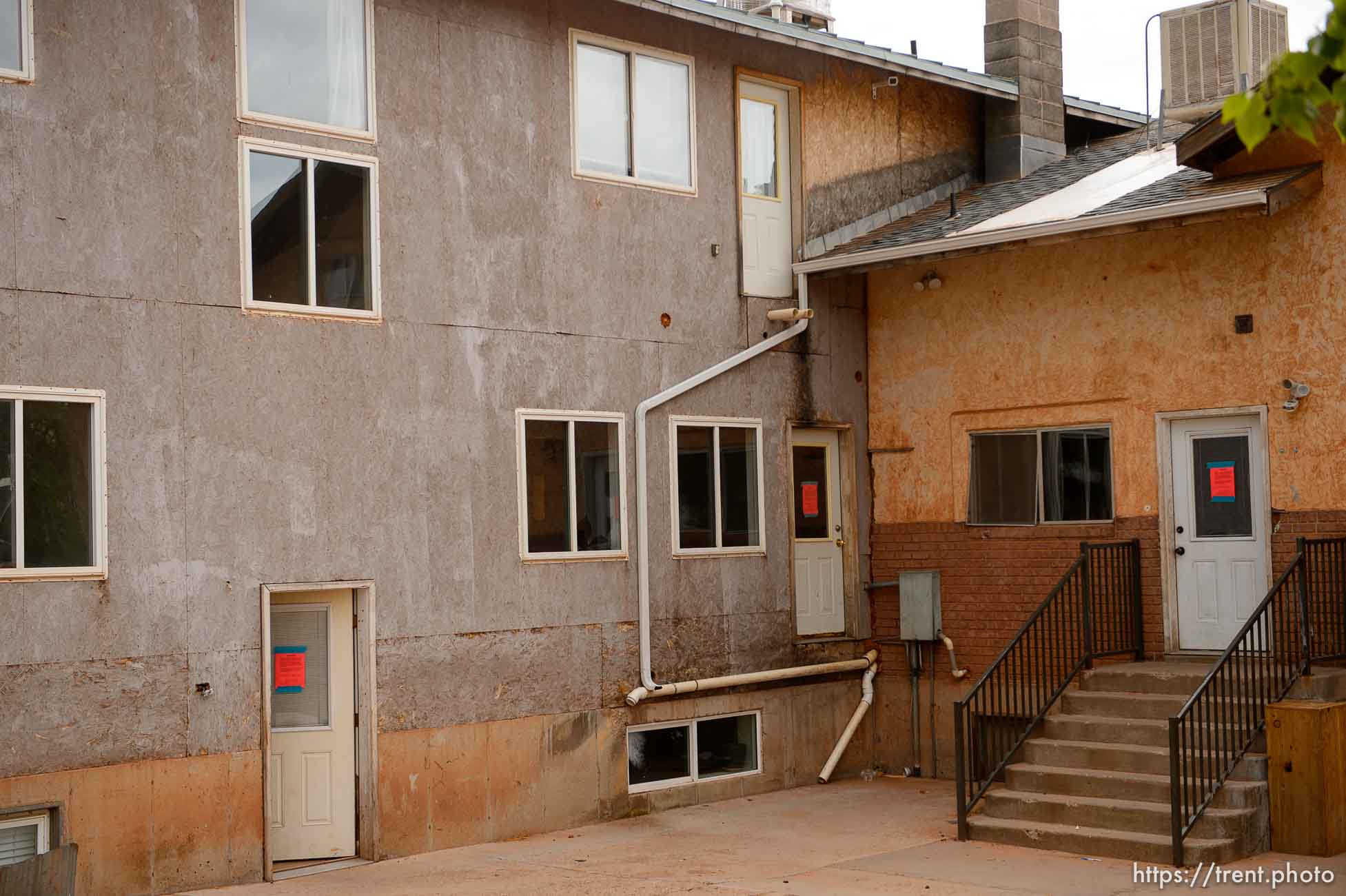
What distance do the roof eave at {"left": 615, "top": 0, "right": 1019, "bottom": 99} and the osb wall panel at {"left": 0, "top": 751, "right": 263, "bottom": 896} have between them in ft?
22.3

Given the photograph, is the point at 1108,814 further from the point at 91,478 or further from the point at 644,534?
the point at 91,478

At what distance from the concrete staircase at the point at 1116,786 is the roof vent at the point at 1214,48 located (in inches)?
227

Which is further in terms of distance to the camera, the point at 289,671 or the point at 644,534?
the point at 644,534

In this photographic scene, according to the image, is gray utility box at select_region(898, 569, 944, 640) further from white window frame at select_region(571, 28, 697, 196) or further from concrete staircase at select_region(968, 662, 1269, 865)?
white window frame at select_region(571, 28, 697, 196)

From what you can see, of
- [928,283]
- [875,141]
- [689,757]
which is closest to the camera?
[689,757]

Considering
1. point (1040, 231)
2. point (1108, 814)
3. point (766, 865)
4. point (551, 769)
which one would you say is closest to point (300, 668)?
point (551, 769)

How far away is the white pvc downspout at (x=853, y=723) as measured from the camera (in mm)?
14508

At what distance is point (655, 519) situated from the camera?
Answer: 13297 mm

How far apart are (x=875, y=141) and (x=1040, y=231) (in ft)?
10.7

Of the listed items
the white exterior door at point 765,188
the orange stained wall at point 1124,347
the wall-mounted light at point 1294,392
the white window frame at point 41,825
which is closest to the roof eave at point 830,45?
the white exterior door at point 765,188

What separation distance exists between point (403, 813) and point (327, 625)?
5.06 feet

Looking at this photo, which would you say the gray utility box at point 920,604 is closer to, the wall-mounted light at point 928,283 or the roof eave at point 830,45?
the wall-mounted light at point 928,283

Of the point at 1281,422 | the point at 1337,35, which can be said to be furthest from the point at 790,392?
the point at 1337,35

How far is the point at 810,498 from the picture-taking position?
587 inches
